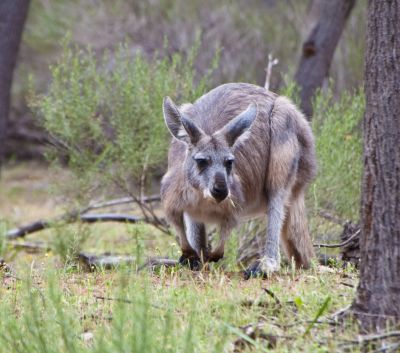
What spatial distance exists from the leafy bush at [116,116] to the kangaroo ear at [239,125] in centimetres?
232

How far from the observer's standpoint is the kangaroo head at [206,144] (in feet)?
19.3

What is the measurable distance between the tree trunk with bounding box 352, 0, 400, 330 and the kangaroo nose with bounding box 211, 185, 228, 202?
64.7 inches

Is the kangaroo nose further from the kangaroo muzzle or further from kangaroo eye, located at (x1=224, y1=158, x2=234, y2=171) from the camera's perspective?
kangaroo eye, located at (x1=224, y1=158, x2=234, y2=171)

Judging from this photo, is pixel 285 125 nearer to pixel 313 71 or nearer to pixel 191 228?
pixel 191 228

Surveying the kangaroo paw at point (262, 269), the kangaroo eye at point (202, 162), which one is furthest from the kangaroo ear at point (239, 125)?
the kangaroo paw at point (262, 269)

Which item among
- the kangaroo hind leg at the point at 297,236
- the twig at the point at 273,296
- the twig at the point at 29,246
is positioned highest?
the kangaroo hind leg at the point at 297,236

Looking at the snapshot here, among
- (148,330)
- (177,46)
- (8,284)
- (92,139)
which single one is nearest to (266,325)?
(148,330)

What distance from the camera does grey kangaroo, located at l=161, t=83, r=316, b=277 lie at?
5945 mm

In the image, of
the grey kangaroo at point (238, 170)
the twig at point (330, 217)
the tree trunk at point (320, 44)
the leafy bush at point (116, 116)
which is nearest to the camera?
the grey kangaroo at point (238, 170)

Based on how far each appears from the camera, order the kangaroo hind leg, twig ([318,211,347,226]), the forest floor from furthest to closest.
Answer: twig ([318,211,347,226]) < the kangaroo hind leg < the forest floor

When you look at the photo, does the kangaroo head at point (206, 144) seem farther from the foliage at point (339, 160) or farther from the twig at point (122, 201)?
the twig at point (122, 201)

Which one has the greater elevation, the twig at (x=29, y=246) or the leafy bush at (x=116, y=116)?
the leafy bush at (x=116, y=116)

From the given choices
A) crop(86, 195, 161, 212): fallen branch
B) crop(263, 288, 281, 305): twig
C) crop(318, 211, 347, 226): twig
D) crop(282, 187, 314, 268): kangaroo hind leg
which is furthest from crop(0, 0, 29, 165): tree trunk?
crop(263, 288, 281, 305): twig

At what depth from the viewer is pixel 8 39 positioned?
956 centimetres
